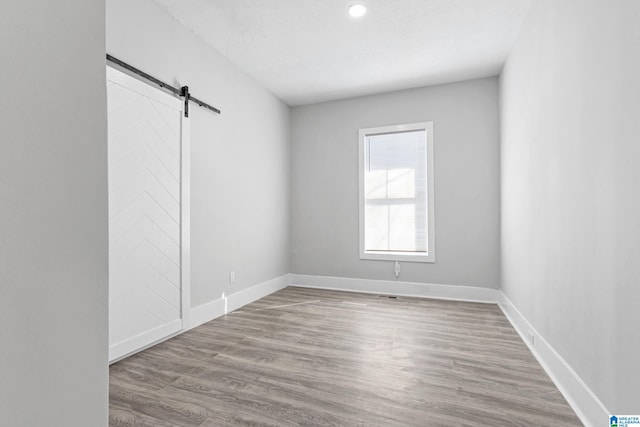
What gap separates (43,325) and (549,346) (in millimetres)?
2720

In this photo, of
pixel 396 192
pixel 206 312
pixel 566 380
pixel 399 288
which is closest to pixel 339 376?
pixel 566 380

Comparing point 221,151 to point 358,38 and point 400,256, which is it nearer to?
point 358,38

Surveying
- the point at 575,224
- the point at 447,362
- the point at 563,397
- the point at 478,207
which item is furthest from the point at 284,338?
the point at 478,207

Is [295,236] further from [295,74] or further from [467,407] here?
[467,407]

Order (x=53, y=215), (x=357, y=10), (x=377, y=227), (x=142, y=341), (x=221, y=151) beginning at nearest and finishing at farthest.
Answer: (x=53, y=215)
(x=142, y=341)
(x=357, y=10)
(x=221, y=151)
(x=377, y=227)

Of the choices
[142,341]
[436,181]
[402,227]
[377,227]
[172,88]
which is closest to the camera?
[142,341]

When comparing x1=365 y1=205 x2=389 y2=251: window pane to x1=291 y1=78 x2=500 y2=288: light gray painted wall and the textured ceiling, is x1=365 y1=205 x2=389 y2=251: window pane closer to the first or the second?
x1=291 y1=78 x2=500 y2=288: light gray painted wall

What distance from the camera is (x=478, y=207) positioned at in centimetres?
409

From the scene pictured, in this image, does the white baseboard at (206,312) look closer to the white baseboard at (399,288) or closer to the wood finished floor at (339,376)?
the wood finished floor at (339,376)

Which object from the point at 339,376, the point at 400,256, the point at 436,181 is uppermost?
the point at 436,181

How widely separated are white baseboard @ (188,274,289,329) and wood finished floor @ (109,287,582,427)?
0.12 m

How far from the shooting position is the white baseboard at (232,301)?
3.18m

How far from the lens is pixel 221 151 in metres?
→ 3.54

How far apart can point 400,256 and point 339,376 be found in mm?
2547
